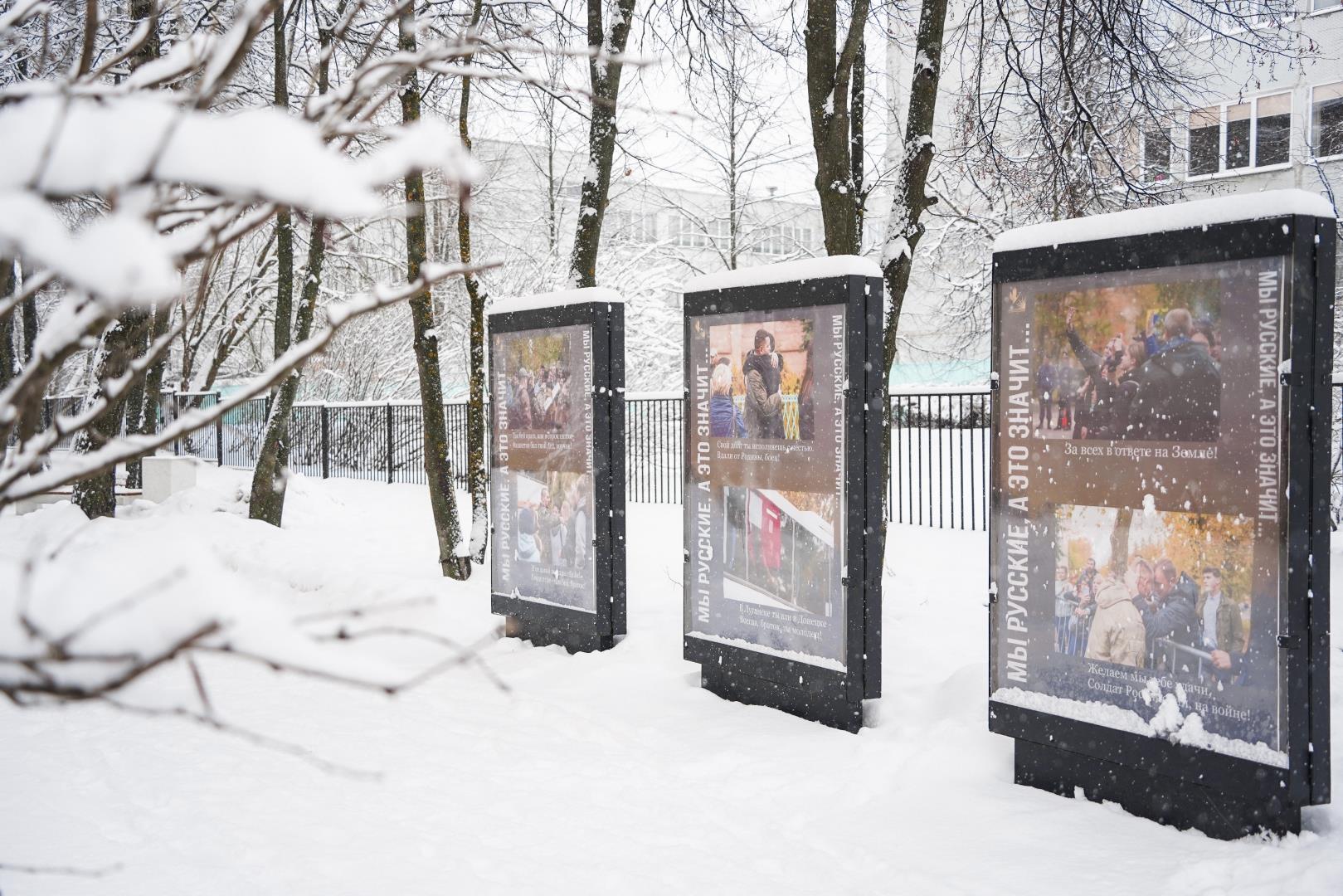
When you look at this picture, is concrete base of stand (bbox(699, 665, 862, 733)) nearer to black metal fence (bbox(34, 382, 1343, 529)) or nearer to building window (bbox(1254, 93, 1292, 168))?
black metal fence (bbox(34, 382, 1343, 529))

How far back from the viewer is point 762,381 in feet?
18.7

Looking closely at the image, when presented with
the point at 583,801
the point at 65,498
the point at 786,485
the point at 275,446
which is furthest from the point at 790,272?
the point at 65,498

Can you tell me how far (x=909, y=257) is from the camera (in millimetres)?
8219

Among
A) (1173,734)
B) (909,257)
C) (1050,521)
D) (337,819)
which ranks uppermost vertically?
(909,257)

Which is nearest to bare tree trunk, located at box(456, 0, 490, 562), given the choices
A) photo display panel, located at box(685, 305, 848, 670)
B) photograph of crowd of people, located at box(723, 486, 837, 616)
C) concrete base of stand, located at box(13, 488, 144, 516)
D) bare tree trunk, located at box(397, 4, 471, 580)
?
bare tree trunk, located at box(397, 4, 471, 580)

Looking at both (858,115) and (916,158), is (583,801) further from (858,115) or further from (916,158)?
(858,115)

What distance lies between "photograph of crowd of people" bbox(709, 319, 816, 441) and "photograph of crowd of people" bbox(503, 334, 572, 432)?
1.43 meters

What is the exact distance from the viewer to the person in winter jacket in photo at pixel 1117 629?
4.14m

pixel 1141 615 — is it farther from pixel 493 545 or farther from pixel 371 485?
pixel 371 485

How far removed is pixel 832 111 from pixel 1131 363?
14.0ft

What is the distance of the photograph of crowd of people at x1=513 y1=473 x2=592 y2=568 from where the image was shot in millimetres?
6930

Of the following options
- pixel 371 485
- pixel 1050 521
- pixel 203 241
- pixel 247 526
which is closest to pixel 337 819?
pixel 1050 521

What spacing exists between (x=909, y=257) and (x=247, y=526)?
7584mm

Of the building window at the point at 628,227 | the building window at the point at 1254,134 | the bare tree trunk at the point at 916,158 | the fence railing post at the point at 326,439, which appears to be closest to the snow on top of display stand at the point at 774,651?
the bare tree trunk at the point at 916,158
